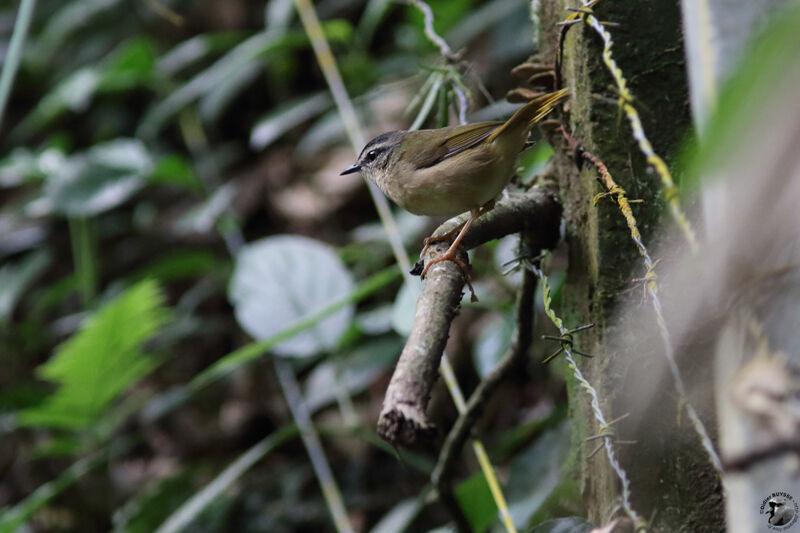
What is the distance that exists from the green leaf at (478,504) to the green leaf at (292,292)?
87 centimetres

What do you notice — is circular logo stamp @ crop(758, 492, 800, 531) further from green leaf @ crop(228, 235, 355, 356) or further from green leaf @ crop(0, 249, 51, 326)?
green leaf @ crop(0, 249, 51, 326)

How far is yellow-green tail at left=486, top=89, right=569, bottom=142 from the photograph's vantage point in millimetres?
1229

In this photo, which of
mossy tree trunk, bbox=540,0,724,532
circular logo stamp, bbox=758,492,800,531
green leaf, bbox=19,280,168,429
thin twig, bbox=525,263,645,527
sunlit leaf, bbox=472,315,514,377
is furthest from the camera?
green leaf, bbox=19,280,168,429

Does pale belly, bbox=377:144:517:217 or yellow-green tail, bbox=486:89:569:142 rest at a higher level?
yellow-green tail, bbox=486:89:569:142

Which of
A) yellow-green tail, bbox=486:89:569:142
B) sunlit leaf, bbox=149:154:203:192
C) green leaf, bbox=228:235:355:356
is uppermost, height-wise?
sunlit leaf, bbox=149:154:203:192

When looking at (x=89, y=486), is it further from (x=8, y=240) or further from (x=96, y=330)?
(x=8, y=240)

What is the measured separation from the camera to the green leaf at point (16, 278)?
3.83 m

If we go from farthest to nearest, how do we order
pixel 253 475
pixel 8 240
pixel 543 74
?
pixel 8 240
pixel 253 475
pixel 543 74

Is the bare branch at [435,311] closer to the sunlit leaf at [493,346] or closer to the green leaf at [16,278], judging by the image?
the sunlit leaf at [493,346]

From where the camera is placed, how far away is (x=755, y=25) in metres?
0.72

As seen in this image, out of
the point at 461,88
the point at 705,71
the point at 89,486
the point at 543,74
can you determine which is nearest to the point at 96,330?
the point at 89,486

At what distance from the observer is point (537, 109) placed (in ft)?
4.16

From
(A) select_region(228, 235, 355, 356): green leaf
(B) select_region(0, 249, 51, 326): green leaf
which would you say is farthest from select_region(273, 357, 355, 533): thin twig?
(B) select_region(0, 249, 51, 326): green leaf

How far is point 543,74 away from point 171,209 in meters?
3.93
